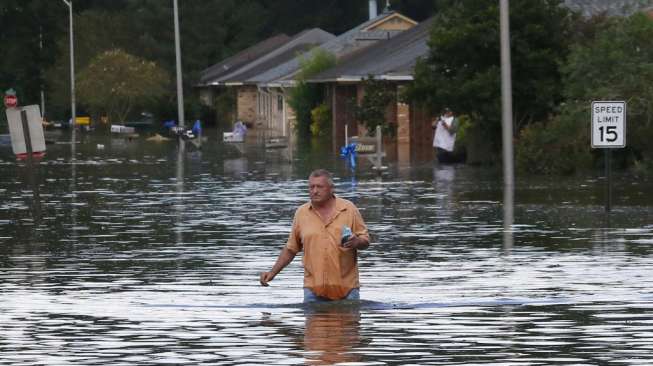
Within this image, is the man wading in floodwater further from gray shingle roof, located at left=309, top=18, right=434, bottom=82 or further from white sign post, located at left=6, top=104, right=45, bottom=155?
gray shingle roof, located at left=309, top=18, right=434, bottom=82

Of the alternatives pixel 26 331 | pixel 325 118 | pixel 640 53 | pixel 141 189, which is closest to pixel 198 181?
pixel 141 189

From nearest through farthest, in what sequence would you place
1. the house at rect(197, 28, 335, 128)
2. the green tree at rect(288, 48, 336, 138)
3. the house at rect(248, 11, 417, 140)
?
the green tree at rect(288, 48, 336, 138)
the house at rect(248, 11, 417, 140)
the house at rect(197, 28, 335, 128)

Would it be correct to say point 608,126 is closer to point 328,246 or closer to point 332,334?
point 328,246

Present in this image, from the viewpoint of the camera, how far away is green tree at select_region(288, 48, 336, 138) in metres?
83.8

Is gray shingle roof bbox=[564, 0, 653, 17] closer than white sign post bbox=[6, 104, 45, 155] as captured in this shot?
No

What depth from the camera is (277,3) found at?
6127 inches

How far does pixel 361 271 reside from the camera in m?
19.7

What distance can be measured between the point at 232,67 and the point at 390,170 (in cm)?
8064

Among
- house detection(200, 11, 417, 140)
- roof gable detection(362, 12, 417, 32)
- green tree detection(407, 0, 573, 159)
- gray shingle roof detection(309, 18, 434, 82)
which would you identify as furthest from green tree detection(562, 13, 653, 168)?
roof gable detection(362, 12, 417, 32)

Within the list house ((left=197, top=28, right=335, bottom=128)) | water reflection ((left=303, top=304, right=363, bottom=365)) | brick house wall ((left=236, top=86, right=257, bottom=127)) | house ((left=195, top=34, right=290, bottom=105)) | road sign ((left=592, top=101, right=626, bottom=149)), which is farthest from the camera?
house ((left=195, top=34, right=290, bottom=105))

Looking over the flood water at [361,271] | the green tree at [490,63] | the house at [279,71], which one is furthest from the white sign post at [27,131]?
the house at [279,71]

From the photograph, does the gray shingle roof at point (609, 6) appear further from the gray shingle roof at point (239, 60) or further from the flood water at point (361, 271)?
the gray shingle roof at point (239, 60)

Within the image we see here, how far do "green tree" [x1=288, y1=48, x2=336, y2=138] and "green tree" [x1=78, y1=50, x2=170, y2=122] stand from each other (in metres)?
24.3

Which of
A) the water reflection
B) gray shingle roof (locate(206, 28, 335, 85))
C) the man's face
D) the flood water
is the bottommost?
the flood water
